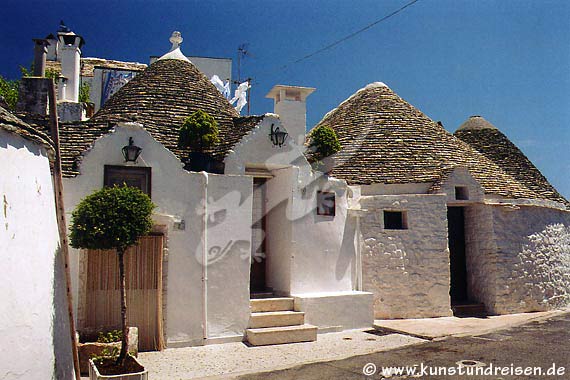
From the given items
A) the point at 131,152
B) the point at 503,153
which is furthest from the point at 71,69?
the point at 503,153

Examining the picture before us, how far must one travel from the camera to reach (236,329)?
401 inches

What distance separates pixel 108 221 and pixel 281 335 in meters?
4.46

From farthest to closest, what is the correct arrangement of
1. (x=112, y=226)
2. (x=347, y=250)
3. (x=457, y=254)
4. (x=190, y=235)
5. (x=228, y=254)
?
(x=457, y=254) < (x=347, y=250) < (x=228, y=254) < (x=190, y=235) < (x=112, y=226)

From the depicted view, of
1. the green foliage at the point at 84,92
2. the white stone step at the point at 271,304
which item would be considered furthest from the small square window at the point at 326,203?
the green foliage at the point at 84,92

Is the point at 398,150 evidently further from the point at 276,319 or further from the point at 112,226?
the point at 112,226

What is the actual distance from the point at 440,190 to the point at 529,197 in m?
3.15

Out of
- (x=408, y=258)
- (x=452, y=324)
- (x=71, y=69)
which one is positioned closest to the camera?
(x=452, y=324)

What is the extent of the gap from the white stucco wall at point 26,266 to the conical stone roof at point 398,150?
887cm

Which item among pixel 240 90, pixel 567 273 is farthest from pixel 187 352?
pixel 240 90

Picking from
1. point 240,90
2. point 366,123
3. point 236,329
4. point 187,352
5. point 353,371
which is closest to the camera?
point 353,371

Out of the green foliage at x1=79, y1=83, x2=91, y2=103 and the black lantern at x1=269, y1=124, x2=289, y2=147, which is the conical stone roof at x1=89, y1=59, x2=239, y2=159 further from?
the green foliage at x1=79, y1=83, x2=91, y2=103

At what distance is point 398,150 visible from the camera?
1515cm

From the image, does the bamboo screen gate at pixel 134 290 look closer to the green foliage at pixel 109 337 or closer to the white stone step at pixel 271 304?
the green foliage at pixel 109 337

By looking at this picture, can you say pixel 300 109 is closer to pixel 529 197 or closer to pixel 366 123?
pixel 366 123
